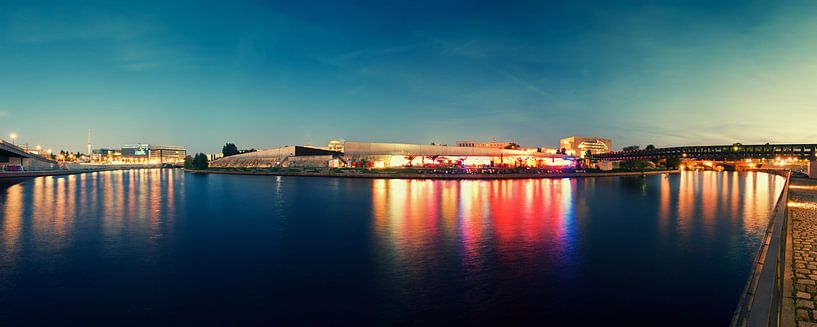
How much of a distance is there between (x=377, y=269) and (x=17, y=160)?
111799mm

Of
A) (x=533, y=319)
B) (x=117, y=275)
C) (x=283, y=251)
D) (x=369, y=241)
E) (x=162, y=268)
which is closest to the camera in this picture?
(x=533, y=319)

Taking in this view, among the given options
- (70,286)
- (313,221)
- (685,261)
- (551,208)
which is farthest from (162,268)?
(551,208)

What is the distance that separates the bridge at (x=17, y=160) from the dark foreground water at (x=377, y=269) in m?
80.4

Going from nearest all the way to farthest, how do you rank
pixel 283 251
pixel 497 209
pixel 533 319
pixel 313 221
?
pixel 533 319, pixel 283 251, pixel 313 221, pixel 497 209

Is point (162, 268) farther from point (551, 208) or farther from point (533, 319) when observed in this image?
point (551, 208)

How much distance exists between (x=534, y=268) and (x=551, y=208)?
16552 mm

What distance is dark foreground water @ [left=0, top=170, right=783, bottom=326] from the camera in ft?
30.5

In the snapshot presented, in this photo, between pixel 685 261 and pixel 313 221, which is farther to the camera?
pixel 313 221

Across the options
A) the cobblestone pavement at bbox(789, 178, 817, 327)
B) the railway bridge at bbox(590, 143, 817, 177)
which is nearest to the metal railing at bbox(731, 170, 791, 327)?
the cobblestone pavement at bbox(789, 178, 817, 327)

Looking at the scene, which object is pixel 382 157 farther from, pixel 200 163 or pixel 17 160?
pixel 17 160

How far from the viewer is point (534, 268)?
12.6m

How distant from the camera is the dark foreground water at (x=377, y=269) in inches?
366

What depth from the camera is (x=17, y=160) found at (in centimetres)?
8656

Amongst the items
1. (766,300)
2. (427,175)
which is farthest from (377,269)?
(427,175)
